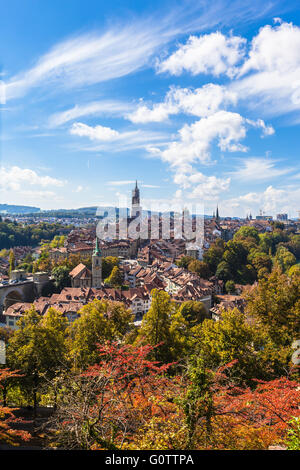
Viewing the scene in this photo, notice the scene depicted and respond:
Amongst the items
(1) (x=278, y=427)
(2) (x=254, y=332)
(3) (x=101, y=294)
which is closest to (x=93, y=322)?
(2) (x=254, y=332)

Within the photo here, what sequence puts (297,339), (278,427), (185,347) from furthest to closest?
(185,347) < (297,339) < (278,427)

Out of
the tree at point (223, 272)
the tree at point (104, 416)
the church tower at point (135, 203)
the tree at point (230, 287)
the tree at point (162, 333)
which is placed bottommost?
the tree at point (230, 287)

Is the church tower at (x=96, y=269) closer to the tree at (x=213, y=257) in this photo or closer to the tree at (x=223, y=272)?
the tree at (x=223, y=272)

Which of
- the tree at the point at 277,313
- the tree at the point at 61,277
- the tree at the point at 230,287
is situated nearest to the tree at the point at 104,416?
the tree at the point at 277,313

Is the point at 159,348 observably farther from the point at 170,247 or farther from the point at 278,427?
the point at 170,247

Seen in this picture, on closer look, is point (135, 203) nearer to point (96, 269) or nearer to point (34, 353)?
point (96, 269)

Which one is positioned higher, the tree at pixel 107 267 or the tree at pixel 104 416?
the tree at pixel 104 416

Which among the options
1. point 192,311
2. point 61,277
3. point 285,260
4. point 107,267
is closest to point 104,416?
point 192,311
